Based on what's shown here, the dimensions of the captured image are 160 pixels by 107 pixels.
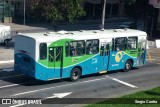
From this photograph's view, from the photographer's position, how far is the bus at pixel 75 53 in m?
24.0

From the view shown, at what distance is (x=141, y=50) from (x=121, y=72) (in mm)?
2628

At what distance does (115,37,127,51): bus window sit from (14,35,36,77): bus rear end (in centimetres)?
755

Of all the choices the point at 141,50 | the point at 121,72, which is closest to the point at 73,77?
the point at 121,72

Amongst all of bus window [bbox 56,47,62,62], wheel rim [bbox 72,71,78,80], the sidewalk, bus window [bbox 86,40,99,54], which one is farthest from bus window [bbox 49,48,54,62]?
the sidewalk

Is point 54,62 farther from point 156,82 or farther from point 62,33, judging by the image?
point 156,82

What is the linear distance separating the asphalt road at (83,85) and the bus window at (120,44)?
2.04m

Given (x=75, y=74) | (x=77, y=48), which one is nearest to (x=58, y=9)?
(x=77, y=48)

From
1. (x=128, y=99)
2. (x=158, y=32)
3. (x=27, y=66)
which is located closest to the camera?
(x=128, y=99)

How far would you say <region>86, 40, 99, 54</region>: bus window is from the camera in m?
26.8

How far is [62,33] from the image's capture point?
26.1m

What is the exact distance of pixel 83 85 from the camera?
25422 mm

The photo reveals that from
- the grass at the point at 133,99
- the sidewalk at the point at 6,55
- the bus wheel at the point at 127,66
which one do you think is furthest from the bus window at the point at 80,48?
the sidewalk at the point at 6,55

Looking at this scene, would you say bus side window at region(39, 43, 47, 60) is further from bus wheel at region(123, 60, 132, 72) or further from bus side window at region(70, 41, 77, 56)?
bus wheel at region(123, 60, 132, 72)

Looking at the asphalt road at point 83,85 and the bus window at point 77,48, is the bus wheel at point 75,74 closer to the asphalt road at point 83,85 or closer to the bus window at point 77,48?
the asphalt road at point 83,85
